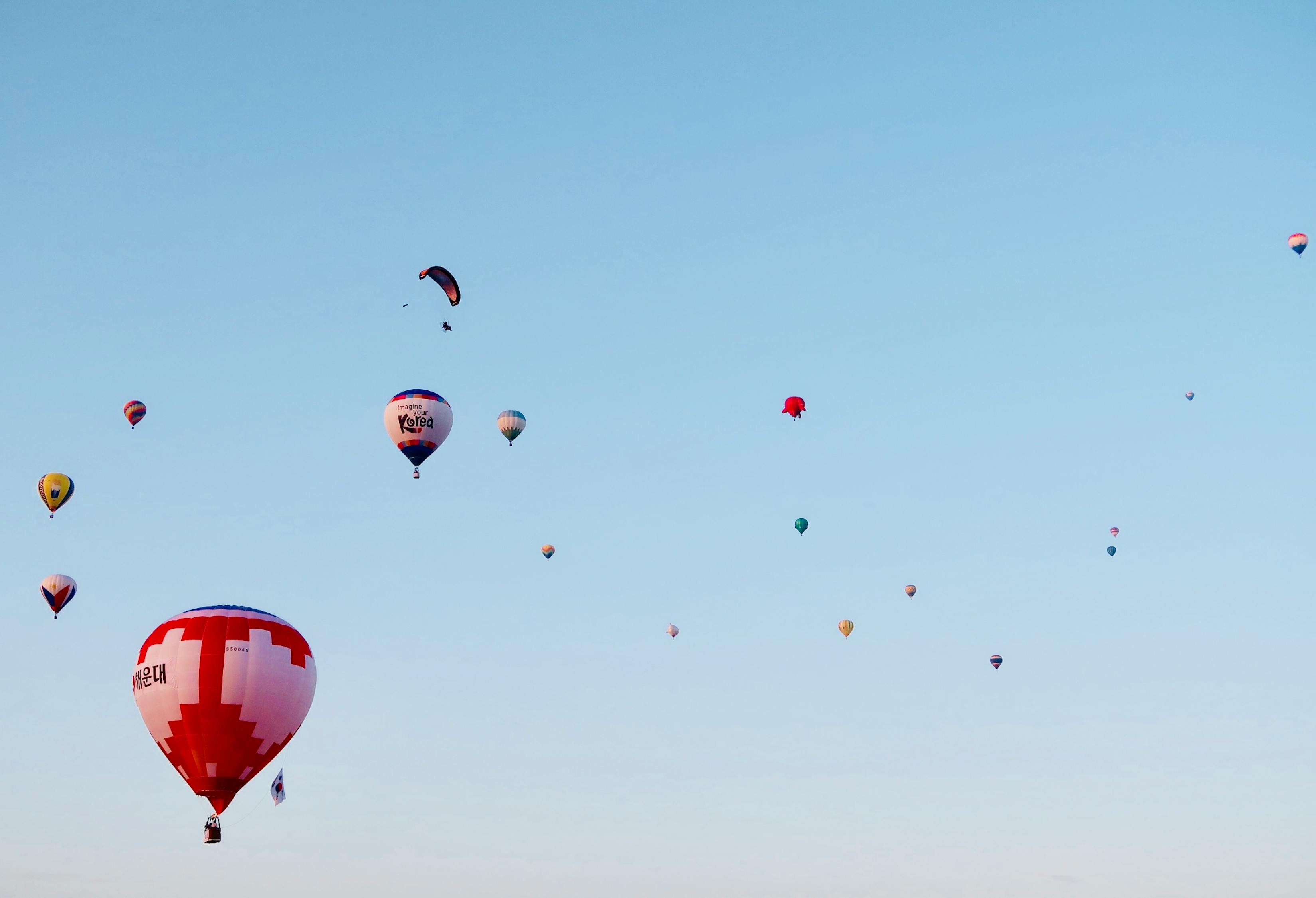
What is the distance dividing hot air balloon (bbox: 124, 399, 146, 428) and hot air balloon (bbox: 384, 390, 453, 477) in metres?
11.3

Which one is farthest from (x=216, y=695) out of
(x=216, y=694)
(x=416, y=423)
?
(x=416, y=423)

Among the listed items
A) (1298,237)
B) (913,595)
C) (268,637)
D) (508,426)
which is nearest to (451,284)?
(508,426)

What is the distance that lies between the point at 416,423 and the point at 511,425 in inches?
428

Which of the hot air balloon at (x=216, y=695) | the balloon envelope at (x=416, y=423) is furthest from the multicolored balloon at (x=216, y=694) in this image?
the balloon envelope at (x=416, y=423)

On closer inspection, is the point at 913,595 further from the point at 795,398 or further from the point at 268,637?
the point at 268,637

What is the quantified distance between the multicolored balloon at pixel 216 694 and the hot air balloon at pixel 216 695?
21 mm

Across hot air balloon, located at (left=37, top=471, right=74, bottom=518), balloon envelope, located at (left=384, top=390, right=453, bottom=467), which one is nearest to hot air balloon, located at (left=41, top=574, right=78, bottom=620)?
hot air balloon, located at (left=37, top=471, right=74, bottom=518)

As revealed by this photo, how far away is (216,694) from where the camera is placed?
39.9m

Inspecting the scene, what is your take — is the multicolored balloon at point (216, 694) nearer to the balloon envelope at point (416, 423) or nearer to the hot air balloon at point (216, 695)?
the hot air balloon at point (216, 695)

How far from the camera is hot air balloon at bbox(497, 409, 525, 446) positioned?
6756cm

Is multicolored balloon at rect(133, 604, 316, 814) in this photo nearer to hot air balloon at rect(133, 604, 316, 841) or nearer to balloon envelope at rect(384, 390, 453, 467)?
hot air balloon at rect(133, 604, 316, 841)

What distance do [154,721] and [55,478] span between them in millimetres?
21256

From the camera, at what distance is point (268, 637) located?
4106cm

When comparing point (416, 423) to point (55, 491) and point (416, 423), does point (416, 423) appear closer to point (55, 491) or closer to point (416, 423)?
point (416, 423)
